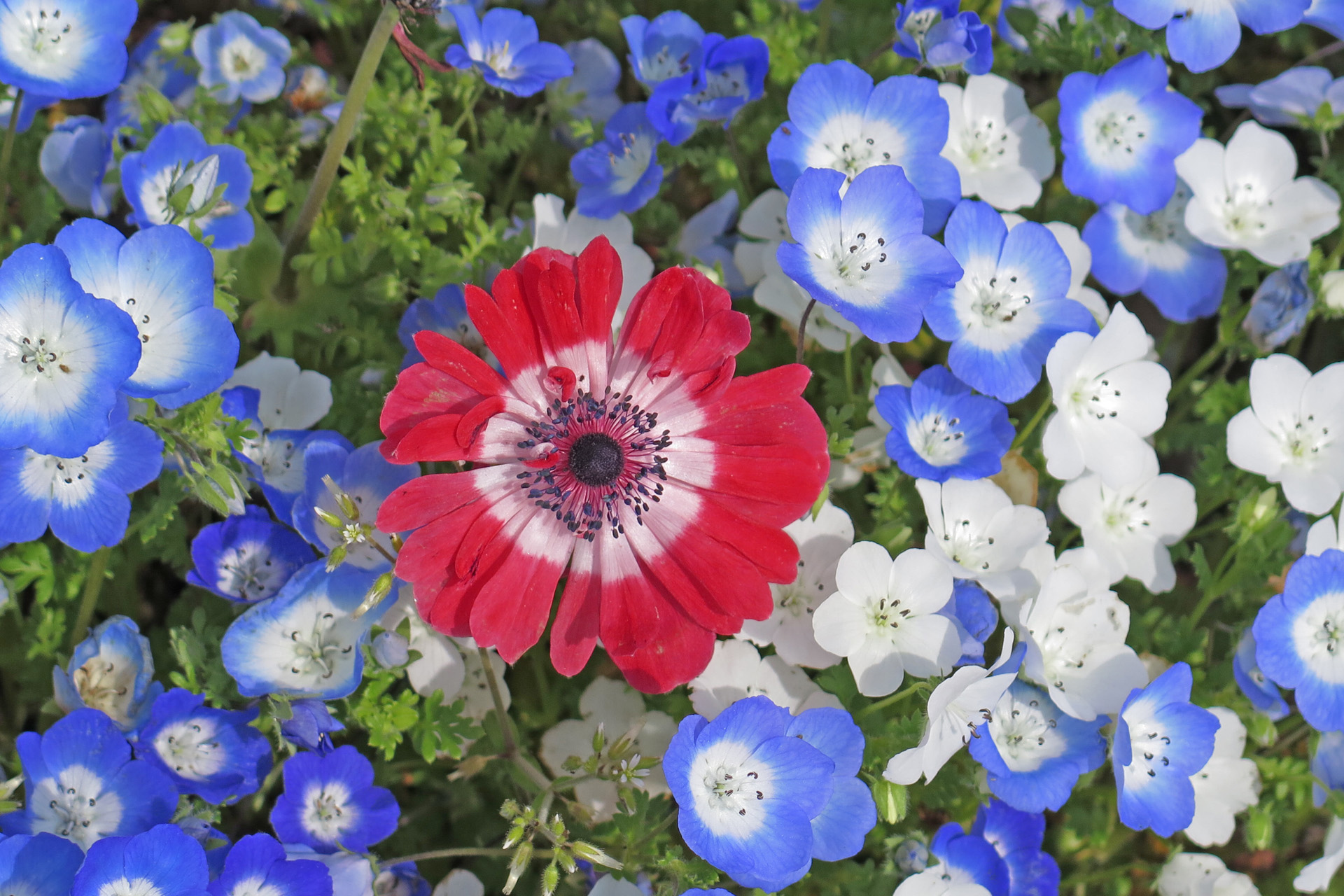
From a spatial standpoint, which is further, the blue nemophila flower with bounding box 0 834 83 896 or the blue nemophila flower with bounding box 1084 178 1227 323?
the blue nemophila flower with bounding box 1084 178 1227 323

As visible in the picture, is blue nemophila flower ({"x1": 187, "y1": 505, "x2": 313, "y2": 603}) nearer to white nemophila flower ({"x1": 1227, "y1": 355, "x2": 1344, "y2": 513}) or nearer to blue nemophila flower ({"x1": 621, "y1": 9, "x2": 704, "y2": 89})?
blue nemophila flower ({"x1": 621, "y1": 9, "x2": 704, "y2": 89})

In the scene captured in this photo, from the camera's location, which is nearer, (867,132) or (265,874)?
(265,874)

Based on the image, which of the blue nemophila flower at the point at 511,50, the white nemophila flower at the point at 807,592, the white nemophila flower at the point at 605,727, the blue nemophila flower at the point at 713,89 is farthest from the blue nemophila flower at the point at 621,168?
the white nemophila flower at the point at 605,727

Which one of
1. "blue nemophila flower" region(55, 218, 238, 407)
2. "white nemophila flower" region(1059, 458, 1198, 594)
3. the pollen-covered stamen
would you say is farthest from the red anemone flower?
"white nemophila flower" region(1059, 458, 1198, 594)

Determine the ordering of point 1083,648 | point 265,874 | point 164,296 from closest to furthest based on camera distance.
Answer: point 265,874 → point 164,296 → point 1083,648

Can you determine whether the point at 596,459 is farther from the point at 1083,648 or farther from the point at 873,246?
the point at 1083,648

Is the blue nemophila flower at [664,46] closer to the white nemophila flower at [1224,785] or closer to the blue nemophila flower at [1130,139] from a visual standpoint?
the blue nemophila flower at [1130,139]

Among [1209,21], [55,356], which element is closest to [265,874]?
[55,356]
